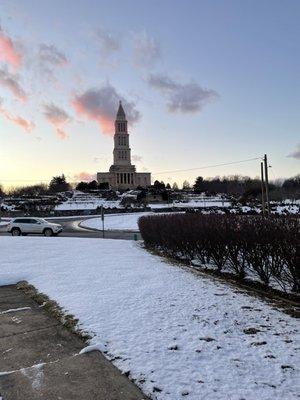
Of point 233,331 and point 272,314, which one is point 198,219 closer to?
point 272,314

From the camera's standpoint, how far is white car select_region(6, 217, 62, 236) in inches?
1380

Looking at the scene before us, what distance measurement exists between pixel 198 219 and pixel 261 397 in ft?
32.7

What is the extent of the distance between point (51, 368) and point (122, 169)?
Answer: 16712cm

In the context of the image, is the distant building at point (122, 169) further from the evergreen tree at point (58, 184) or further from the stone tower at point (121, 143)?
the evergreen tree at point (58, 184)

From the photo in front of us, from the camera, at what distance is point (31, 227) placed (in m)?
35.6

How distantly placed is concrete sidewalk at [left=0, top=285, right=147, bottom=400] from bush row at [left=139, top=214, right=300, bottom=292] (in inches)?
183

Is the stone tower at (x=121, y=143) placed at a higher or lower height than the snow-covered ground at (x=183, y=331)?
higher

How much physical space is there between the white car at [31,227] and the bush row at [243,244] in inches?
820

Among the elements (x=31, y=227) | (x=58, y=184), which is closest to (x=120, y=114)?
(x=58, y=184)

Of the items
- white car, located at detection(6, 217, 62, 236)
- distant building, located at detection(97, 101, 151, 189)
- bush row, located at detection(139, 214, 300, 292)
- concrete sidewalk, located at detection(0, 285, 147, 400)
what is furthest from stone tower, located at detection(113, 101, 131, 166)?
concrete sidewalk, located at detection(0, 285, 147, 400)

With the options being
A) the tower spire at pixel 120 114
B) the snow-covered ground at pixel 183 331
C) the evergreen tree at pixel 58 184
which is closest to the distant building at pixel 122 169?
the tower spire at pixel 120 114

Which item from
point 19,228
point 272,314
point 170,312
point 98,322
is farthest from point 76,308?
point 19,228

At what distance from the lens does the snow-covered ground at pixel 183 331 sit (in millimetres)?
4223

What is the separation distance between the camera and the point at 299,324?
6.16 m
